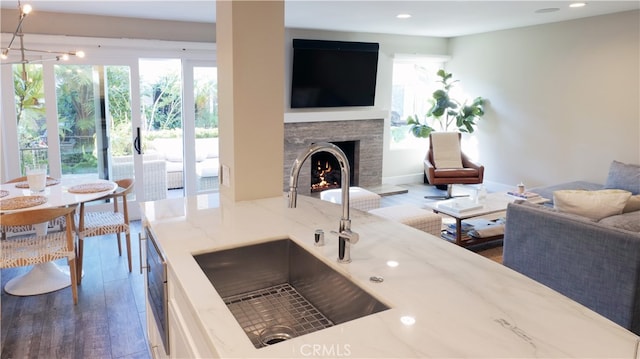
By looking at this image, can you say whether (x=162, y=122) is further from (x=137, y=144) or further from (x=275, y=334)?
(x=275, y=334)

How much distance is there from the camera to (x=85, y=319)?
3000 mm

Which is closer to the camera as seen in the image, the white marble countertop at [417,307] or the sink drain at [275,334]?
the white marble countertop at [417,307]

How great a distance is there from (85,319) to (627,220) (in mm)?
3904

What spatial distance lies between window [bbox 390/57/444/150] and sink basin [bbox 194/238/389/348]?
229 inches

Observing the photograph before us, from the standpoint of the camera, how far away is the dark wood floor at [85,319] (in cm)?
265

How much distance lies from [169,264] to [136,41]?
4.20 meters

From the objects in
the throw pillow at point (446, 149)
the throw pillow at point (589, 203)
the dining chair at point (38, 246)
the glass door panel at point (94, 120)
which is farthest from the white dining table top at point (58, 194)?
the throw pillow at point (446, 149)

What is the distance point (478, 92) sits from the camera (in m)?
7.11

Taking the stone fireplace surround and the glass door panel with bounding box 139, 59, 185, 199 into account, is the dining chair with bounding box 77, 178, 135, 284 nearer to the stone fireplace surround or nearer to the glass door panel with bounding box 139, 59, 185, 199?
the glass door panel with bounding box 139, 59, 185, 199

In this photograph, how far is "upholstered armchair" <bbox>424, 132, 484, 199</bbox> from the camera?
630 centimetres

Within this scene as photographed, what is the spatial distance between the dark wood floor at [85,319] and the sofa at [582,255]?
96.9 inches

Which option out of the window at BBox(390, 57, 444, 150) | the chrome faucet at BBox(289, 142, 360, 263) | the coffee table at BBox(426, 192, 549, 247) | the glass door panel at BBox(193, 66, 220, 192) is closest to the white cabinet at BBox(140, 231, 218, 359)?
the chrome faucet at BBox(289, 142, 360, 263)

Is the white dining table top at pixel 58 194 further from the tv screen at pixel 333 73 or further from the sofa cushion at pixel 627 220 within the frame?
the sofa cushion at pixel 627 220

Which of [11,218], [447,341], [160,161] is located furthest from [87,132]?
[447,341]
